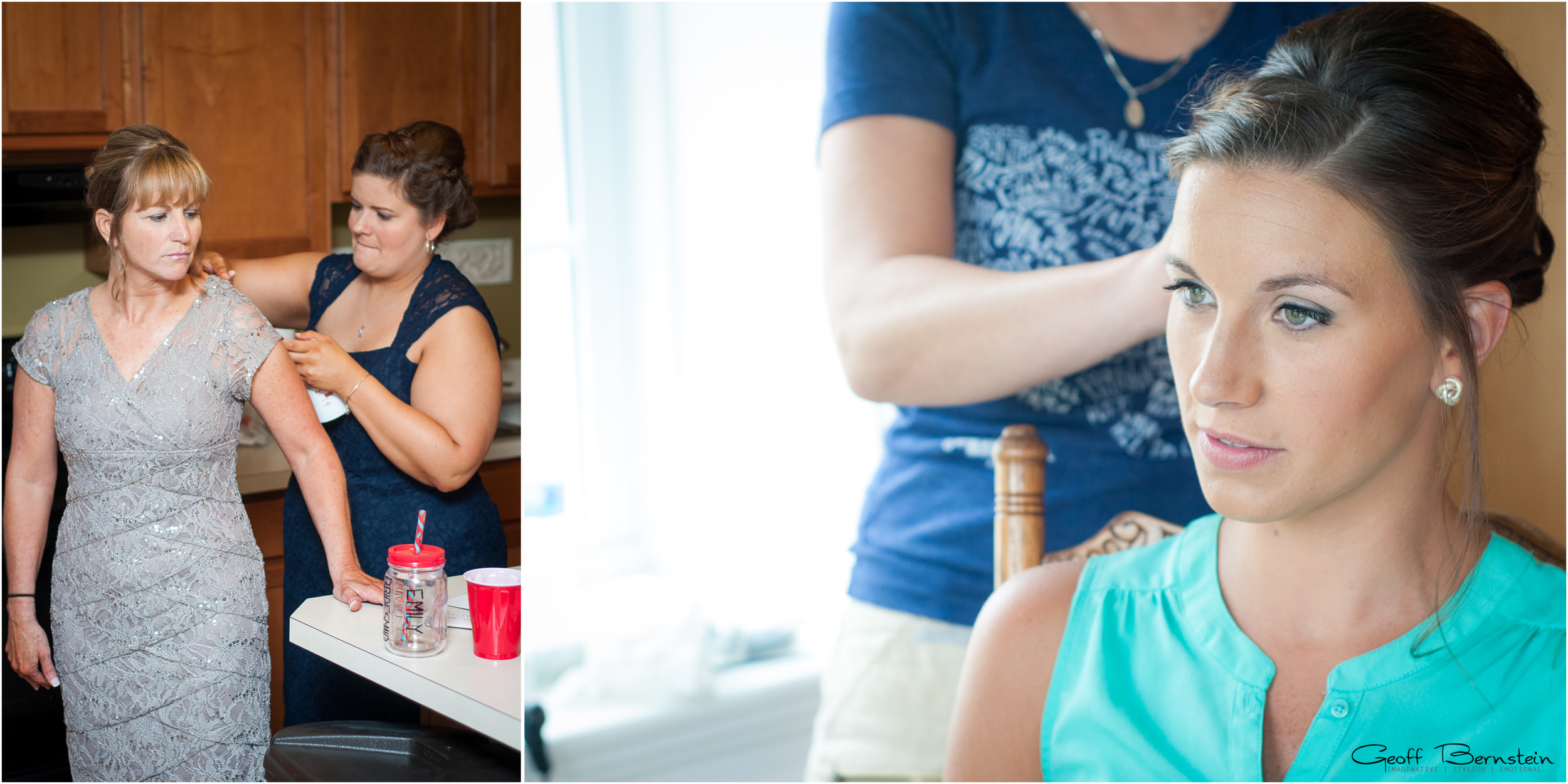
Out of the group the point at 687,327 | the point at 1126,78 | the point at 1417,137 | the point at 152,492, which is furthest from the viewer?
the point at 687,327

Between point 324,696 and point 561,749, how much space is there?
2.28 ft

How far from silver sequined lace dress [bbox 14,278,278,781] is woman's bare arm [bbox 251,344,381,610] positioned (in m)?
0.02

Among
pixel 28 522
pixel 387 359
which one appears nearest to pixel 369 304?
pixel 387 359

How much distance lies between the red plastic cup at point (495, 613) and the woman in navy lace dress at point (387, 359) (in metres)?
0.06

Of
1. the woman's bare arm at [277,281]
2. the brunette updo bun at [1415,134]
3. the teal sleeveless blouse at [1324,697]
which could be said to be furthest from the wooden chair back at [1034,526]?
the woman's bare arm at [277,281]

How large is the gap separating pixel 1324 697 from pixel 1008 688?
0.96 ft

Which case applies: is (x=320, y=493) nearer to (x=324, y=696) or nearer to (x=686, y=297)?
(x=324, y=696)

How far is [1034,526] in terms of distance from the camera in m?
1.20

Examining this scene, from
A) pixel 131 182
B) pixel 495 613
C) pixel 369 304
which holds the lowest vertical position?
pixel 495 613

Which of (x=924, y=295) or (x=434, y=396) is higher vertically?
(x=924, y=295)

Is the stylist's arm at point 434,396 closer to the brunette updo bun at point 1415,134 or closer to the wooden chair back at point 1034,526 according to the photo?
the wooden chair back at point 1034,526

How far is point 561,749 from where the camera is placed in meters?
1.74

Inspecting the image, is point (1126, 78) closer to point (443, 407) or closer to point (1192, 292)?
point (1192, 292)

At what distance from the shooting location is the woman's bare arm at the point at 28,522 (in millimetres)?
1042
